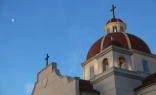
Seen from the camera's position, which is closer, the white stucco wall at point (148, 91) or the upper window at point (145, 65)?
the white stucco wall at point (148, 91)

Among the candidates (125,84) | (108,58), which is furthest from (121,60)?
(125,84)

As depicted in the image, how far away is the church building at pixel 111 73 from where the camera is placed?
24.0m

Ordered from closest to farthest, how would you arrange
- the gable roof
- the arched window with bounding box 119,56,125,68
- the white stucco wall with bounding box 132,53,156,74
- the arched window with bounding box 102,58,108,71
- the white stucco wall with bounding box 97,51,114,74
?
the gable roof < the white stucco wall with bounding box 97,51,114,74 < the arched window with bounding box 119,56,125,68 < the arched window with bounding box 102,58,108,71 < the white stucco wall with bounding box 132,53,156,74

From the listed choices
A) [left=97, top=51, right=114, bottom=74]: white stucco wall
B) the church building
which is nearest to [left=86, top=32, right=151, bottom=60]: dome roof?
the church building

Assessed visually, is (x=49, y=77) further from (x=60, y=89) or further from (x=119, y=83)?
(x=119, y=83)

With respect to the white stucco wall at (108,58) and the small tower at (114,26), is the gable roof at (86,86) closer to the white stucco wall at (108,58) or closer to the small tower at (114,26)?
the white stucco wall at (108,58)

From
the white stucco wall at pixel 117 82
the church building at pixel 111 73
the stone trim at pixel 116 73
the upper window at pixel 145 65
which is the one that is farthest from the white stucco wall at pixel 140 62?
the white stucco wall at pixel 117 82

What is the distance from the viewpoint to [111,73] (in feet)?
79.7

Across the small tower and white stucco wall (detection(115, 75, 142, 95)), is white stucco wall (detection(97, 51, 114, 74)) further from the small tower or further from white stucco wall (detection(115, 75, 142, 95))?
the small tower

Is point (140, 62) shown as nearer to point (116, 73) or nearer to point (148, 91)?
point (116, 73)

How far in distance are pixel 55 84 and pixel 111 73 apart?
6.01 m

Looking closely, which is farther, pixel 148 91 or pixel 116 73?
pixel 116 73

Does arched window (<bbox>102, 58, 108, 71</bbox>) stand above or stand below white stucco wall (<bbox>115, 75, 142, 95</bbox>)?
above

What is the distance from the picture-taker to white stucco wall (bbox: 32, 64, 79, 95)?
78.8ft
